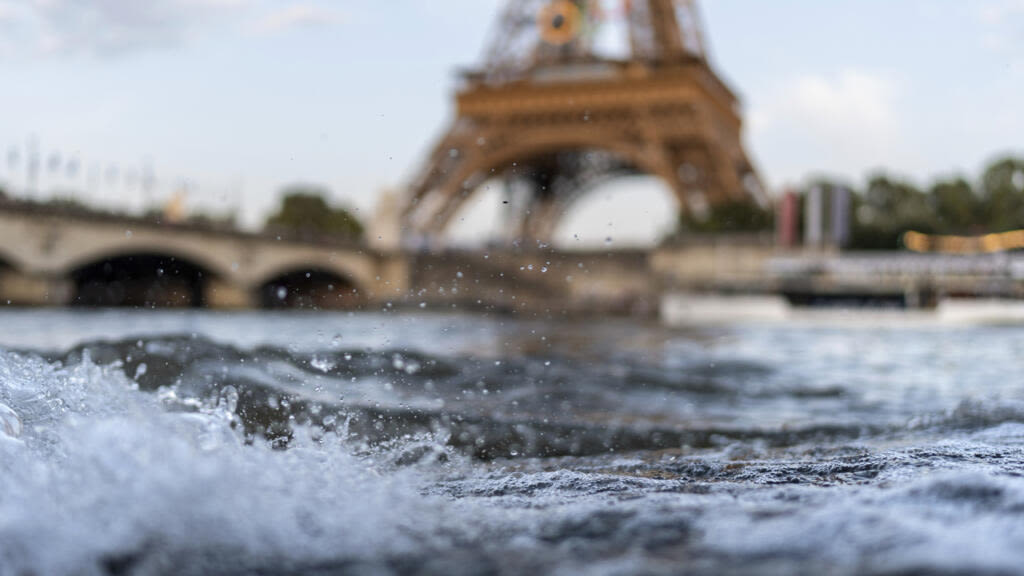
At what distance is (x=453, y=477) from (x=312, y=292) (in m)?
49.8

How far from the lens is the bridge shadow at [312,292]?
44844 millimetres

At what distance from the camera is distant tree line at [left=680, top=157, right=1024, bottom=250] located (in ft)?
147

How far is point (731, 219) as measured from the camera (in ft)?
137

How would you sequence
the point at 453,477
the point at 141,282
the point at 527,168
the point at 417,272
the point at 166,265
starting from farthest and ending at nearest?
the point at 527,168
the point at 417,272
the point at 141,282
the point at 166,265
the point at 453,477

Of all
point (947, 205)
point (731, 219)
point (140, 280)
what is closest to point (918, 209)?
point (947, 205)

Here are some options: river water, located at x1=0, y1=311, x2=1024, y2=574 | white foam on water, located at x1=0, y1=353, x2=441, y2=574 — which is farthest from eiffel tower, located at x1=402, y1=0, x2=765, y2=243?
white foam on water, located at x1=0, y1=353, x2=441, y2=574

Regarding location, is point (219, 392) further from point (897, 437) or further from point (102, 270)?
point (102, 270)

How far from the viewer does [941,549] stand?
1937 mm

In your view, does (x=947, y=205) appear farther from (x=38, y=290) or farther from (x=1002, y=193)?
(x=38, y=290)

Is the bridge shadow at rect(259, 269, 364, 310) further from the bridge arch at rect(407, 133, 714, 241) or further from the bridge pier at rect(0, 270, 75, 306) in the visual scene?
the bridge pier at rect(0, 270, 75, 306)

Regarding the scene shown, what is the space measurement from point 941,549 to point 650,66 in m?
41.5

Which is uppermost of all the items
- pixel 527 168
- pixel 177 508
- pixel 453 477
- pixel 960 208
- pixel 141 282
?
pixel 527 168

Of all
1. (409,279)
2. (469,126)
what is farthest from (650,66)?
(409,279)

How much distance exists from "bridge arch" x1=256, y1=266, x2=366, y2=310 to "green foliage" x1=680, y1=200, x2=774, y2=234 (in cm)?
1457
